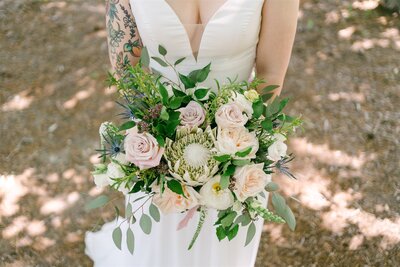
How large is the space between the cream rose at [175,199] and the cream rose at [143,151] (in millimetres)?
142

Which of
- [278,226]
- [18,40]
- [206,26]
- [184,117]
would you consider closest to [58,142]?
[18,40]

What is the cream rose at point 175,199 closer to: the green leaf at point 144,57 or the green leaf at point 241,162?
the green leaf at point 241,162

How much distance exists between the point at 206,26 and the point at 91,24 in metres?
3.10

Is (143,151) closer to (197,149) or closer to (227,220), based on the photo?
(197,149)

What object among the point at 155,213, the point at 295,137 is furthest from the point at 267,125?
the point at 295,137

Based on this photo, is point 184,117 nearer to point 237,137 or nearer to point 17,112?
point 237,137

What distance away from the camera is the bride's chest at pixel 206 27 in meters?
1.97

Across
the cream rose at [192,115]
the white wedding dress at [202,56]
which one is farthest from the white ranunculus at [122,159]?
the white wedding dress at [202,56]

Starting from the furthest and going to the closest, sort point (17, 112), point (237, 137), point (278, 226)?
1. point (17, 112)
2. point (278, 226)
3. point (237, 137)

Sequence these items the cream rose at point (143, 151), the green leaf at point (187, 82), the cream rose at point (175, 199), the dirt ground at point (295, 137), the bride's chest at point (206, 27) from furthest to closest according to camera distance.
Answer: the dirt ground at point (295, 137) → the bride's chest at point (206, 27) → the green leaf at point (187, 82) → the cream rose at point (175, 199) → the cream rose at point (143, 151)

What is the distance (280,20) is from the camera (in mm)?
1983

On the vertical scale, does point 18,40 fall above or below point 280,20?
below

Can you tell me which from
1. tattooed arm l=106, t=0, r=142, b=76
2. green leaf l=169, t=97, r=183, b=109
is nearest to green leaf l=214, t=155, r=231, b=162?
green leaf l=169, t=97, r=183, b=109

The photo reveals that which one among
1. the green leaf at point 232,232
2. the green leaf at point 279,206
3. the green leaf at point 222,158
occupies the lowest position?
the green leaf at point 279,206
